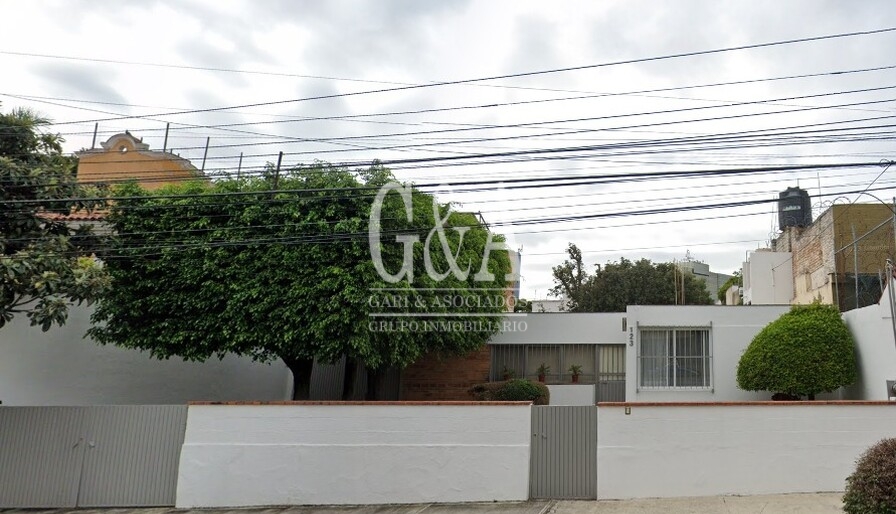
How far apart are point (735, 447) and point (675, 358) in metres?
5.03

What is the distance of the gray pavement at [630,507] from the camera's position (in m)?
8.44

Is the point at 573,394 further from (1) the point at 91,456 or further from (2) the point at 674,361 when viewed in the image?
(1) the point at 91,456

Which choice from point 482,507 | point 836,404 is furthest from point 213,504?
point 836,404

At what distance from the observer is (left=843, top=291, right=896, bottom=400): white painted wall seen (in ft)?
34.2

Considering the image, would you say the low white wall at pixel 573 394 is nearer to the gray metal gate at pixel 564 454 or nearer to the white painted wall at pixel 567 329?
the white painted wall at pixel 567 329

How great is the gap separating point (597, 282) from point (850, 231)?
64.0ft

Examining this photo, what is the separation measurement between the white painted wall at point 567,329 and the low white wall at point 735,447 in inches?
237

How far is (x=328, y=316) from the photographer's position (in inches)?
443

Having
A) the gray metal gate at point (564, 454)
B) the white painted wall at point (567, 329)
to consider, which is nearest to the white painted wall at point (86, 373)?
the white painted wall at point (567, 329)

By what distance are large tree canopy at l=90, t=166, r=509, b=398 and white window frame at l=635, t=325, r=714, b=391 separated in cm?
480

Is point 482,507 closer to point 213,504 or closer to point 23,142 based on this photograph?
point 213,504

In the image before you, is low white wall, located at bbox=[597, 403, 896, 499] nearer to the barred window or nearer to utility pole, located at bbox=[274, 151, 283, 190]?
the barred window

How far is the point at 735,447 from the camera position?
9211mm

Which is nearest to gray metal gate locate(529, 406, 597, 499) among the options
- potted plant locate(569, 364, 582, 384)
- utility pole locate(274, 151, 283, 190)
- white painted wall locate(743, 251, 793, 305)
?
potted plant locate(569, 364, 582, 384)
